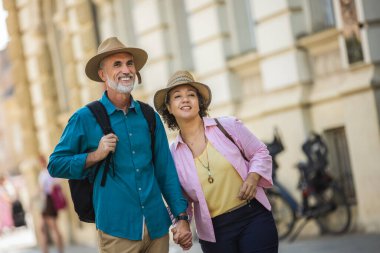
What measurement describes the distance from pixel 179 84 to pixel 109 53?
55cm

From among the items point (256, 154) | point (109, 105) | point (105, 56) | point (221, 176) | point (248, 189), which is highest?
point (105, 56)

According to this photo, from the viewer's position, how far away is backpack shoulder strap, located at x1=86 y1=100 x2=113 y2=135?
5.57 m

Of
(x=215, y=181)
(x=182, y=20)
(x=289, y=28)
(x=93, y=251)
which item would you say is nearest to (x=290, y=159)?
(x=289, y=28)

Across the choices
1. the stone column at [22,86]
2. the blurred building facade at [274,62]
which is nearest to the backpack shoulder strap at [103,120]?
the blurred building facade at [274,62]

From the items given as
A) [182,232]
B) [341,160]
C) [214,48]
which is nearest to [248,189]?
[182,232]

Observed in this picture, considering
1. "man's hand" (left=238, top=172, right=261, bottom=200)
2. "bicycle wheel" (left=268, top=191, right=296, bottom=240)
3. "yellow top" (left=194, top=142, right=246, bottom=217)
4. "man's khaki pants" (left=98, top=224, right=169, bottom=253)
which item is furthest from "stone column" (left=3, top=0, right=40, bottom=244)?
"man's khaki pants" (left=98, top=224, right=169, bottom=253)

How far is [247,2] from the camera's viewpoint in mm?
15109

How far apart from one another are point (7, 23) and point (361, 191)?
13145 mm

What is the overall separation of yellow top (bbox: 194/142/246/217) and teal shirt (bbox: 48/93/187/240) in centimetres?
23

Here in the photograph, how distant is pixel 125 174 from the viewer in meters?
5.51

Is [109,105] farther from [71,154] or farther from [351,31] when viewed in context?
[351,31]

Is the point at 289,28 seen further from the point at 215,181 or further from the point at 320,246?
the point at 215,181

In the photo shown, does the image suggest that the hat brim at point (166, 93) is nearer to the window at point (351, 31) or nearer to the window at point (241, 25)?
the window at point (351, 31)

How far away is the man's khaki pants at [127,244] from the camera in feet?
17.8
